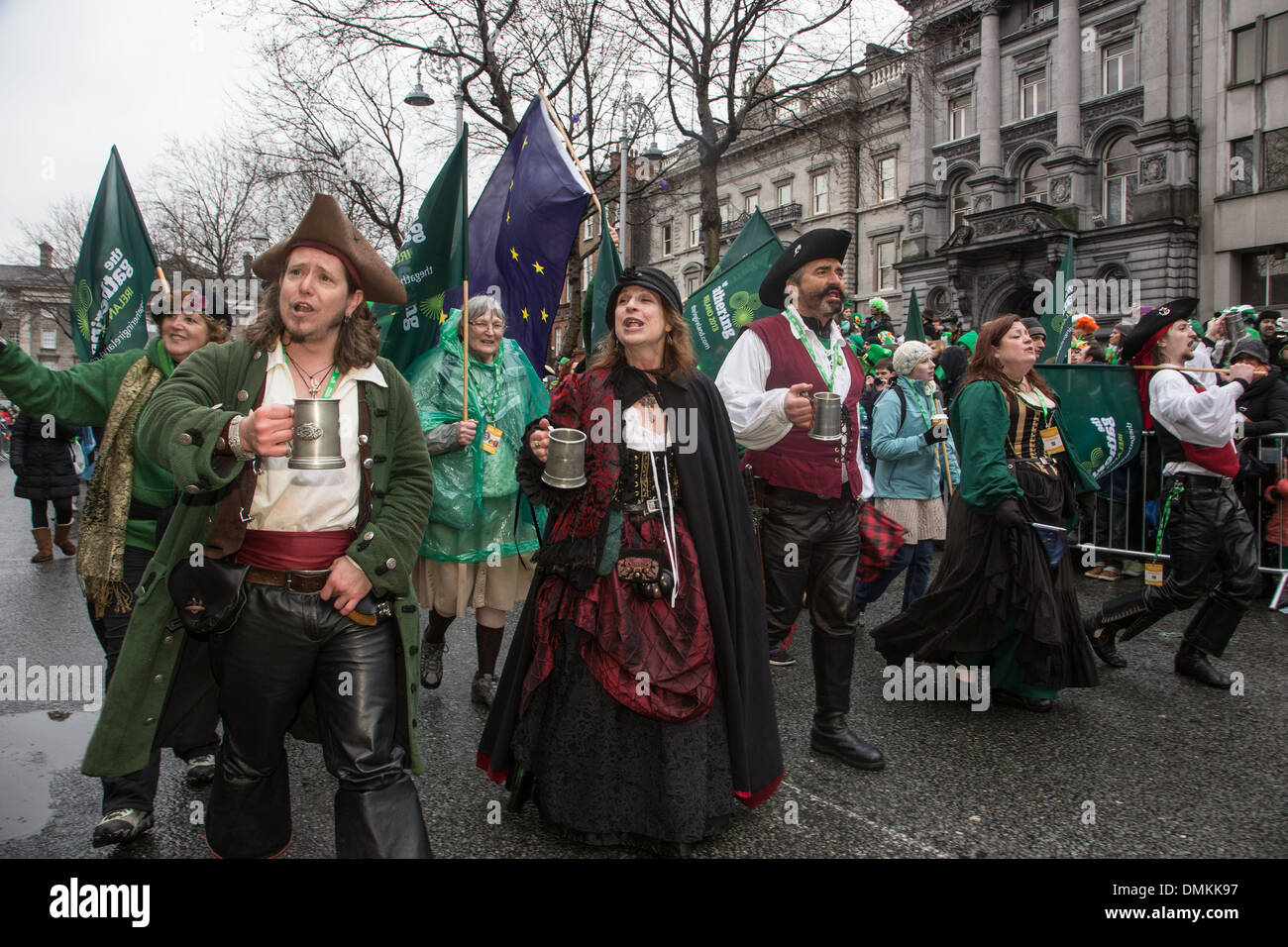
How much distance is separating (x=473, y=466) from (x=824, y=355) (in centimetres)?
188

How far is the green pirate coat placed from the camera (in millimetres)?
2279

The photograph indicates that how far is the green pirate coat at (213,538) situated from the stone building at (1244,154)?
29.0 meters

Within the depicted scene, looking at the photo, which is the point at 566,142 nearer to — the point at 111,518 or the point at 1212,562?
the point at 111,518

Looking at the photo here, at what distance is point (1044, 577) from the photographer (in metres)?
4.25

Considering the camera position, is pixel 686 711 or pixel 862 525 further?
pixel 862 525

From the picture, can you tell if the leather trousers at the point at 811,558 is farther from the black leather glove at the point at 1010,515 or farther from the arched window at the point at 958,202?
the arched window at the point at 958,202

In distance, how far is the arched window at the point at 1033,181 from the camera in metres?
31.0

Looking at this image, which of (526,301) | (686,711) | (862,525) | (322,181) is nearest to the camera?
(686,711)

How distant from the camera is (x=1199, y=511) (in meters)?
4.76

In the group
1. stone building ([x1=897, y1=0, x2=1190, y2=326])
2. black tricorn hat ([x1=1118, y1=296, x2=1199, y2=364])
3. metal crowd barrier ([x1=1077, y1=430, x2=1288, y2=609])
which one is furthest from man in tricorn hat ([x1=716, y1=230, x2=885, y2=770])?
stone building ([x1=897, y1=0, x2=1190, y2=326])

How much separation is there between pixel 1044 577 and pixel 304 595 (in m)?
3.48

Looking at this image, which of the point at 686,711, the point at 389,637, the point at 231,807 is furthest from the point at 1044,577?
the point at 231,807

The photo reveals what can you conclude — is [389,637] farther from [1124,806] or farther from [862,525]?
[1124,806]

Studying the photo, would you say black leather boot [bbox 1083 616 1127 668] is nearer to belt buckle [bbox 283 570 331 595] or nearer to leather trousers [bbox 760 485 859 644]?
leather trousers [bbox 760 485 859 644]
